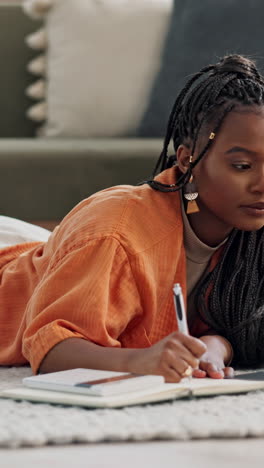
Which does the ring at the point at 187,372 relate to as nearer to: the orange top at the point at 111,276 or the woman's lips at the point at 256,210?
the orange top at the point at 111,276

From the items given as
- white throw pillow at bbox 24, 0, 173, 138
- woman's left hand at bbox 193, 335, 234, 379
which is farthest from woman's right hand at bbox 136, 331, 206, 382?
white throw pillow at bbox 24, 0, 173, 138

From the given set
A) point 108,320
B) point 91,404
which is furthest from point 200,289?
point 91,404

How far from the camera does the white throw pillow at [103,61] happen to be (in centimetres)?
289

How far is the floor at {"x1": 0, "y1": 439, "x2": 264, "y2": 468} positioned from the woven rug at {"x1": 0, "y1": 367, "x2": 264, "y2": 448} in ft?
0.04

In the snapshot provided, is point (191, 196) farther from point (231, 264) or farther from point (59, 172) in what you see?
point (59, 172)

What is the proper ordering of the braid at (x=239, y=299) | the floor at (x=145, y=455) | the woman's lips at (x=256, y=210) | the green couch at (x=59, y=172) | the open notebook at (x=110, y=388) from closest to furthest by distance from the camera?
the floor at (x=145, y=455)
the open notebook at (x=110, y=388)
the woman's lips at (x=256, y=210)
the braid at (x=239, y=299)
the green couch at (x=59, y=172)

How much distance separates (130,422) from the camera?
104 cm

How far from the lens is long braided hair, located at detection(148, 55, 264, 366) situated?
1.56m

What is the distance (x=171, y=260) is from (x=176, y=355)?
0.32 meters

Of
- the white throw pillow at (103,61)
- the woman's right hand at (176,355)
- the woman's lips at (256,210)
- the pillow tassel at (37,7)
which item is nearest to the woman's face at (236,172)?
the woman's lips at (256,210)

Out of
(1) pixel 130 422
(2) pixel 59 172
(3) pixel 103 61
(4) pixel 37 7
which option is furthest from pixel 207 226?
(4) pixel 37 7

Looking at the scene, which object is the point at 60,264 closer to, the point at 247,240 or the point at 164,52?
the point at 247,240

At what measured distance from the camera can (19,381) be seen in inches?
56.0

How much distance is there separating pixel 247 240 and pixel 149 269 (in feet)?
0.80
